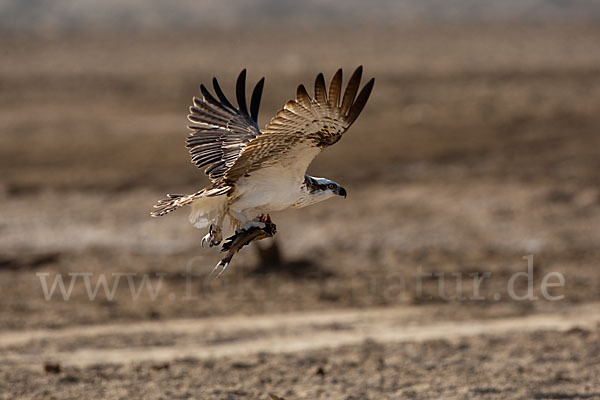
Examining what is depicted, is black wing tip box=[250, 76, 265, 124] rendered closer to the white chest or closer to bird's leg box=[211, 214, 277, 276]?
the white chest

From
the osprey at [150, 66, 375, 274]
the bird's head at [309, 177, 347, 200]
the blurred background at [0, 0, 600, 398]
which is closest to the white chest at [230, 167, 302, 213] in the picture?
the osprey at [150, 66, 375, 274]

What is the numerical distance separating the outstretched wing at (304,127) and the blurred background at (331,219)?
7.66 feet

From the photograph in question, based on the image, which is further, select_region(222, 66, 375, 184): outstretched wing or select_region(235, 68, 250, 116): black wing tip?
select_region(235, 68, 250, 116): black wing tip

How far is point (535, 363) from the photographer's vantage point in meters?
8.71

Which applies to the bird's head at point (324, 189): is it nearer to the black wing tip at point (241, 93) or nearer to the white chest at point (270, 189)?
the white chest at point (270, 189)

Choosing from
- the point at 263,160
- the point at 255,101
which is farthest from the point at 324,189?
the point at 255,101

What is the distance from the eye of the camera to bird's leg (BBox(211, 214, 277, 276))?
645cm

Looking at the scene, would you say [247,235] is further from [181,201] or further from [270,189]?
[181,201]

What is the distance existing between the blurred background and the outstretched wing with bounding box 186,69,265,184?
1.94 m

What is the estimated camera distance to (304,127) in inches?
235

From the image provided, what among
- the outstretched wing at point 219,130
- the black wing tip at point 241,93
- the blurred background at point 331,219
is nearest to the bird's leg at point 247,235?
the outstretched wing at point 219,130

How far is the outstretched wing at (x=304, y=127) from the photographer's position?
5.73 meters

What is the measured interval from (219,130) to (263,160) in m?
1.38

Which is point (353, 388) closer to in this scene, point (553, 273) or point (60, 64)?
point (553, 273)
